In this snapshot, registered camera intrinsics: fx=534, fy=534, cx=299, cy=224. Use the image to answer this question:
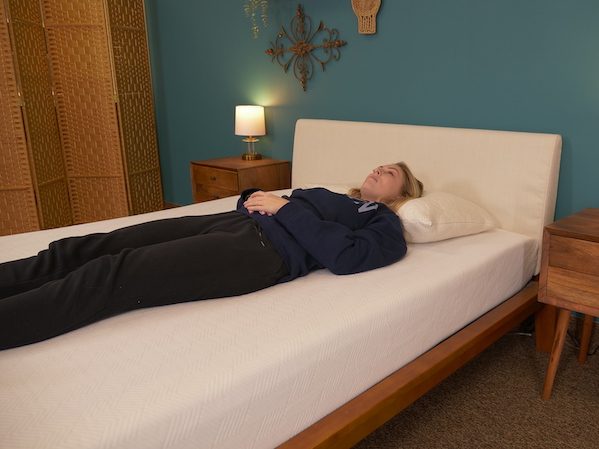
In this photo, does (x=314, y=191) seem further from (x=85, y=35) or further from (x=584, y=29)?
(x=85, y=35)

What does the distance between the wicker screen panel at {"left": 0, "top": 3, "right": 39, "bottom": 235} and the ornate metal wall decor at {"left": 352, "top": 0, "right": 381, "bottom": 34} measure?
2.17m

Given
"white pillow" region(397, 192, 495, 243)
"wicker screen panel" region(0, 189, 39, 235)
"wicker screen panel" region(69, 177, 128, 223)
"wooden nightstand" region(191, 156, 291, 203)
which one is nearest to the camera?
"white pillow" region(397, 192, 495, 243)

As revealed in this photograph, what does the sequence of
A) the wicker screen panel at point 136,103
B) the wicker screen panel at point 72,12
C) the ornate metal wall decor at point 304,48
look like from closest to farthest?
the ornate metal wall decor at point 304,48
the wicker screen panel at point 72,12
the wicker screen panel at point 136,103

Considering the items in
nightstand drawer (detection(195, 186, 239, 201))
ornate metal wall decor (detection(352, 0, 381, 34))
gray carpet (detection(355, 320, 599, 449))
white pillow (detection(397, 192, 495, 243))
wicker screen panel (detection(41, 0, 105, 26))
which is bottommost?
gray carpet (detection(355, 320, 599, 449))

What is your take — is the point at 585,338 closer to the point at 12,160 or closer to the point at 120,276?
the point at 120,276

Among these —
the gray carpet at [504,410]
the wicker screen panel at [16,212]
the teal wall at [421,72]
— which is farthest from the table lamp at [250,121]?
the gray carpet at [504,410]

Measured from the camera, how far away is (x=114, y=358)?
124cm

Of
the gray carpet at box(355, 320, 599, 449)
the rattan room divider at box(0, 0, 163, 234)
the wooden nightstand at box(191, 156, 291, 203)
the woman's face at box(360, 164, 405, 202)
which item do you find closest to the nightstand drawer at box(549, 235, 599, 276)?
the gray carpet at box(355, 320, 599, 449)

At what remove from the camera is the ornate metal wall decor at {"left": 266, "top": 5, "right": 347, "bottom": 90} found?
302cm

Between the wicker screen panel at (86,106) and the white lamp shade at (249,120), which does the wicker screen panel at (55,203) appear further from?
the white lamp shade at (249,120)

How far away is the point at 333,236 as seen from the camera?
1.70m

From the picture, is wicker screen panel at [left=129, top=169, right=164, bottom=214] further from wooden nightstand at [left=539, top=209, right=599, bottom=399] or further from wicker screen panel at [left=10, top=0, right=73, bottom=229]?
wooden nightstand at [left=539, top=209, right=599, bottom=399]

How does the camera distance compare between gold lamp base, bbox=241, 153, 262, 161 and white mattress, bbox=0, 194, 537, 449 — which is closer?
white mattress, bbox=0, 194, 537, 449

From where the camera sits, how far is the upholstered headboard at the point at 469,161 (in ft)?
7.21
